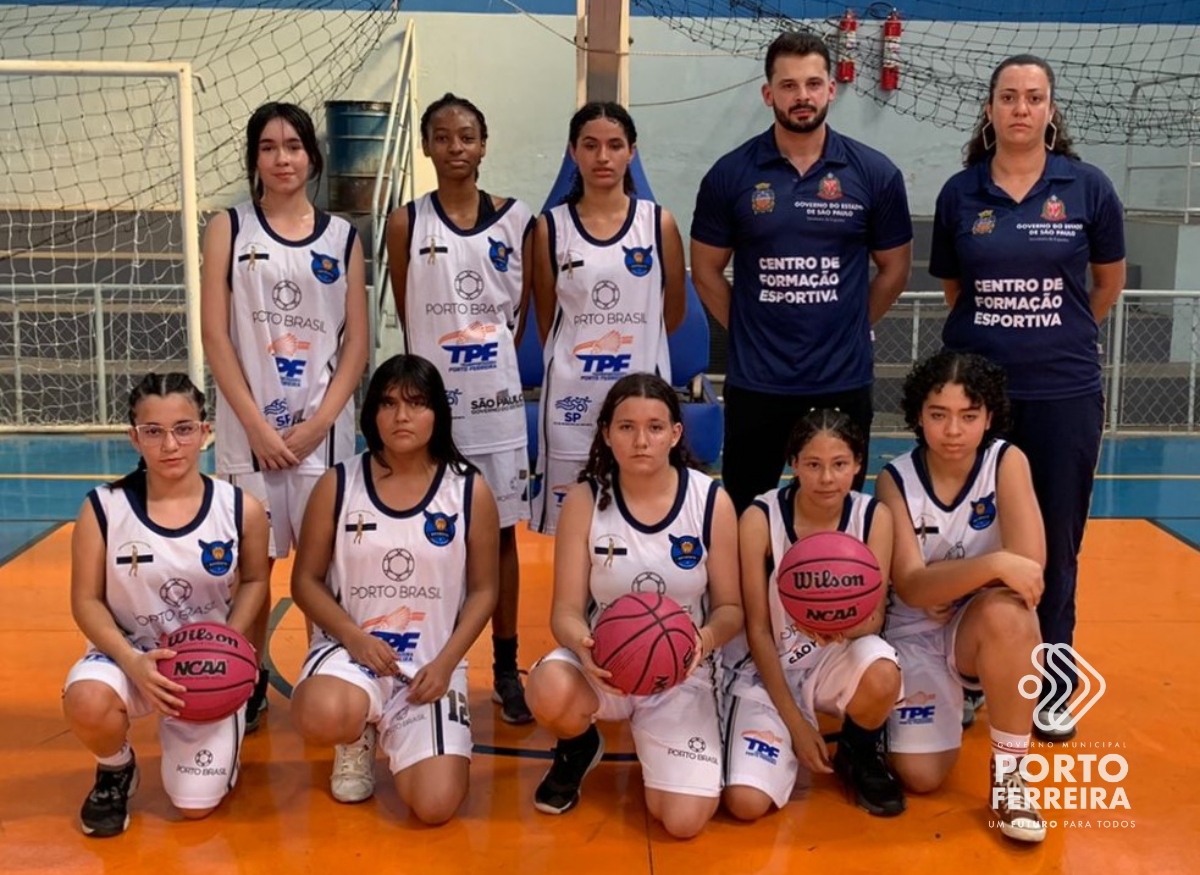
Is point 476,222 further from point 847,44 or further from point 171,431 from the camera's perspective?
point 847,44

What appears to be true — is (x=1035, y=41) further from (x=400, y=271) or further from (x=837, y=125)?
(x=400, y=271)

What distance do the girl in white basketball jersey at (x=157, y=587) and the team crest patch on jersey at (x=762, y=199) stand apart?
1620 mm

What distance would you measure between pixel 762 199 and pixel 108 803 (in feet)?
7.75

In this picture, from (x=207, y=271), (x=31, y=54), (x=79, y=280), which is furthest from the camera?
(x=31, y=54)

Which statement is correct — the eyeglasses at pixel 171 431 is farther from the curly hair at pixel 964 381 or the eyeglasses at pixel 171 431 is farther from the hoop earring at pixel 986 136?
the hoop earring at pixel 986 136

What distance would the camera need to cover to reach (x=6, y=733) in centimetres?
359

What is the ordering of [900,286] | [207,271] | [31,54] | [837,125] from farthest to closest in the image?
[837,125] → [31,54] → [900,286] → [207,271]

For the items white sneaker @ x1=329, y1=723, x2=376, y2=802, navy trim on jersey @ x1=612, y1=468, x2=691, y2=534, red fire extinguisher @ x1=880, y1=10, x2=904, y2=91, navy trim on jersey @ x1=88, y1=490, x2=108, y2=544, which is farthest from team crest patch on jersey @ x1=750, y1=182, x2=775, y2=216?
red fire extinguisher @ x1=880, y1=10, x2=904, y2=91

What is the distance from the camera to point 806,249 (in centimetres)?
347

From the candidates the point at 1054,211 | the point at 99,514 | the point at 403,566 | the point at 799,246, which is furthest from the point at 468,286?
the point at 1054,211

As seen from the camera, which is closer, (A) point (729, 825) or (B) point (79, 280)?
(A) point (729, 825)

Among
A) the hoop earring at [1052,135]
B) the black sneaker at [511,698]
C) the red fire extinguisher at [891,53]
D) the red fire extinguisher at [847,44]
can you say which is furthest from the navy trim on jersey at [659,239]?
the red fire extinguisher at [891,53]

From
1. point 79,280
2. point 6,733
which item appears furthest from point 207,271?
point 79,280

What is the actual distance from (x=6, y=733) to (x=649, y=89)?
8980 millimetres
